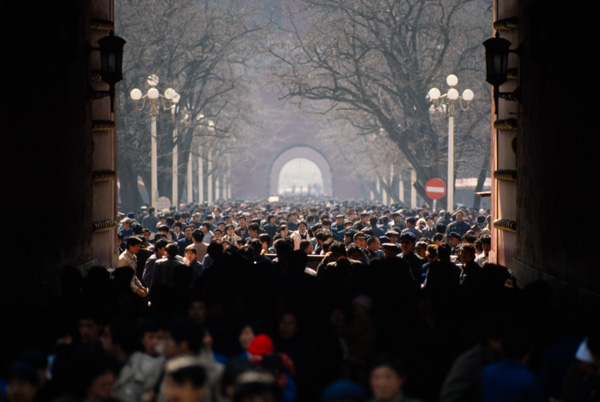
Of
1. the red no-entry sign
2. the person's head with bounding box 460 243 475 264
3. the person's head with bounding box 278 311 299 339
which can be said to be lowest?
the person's head with bounding box 278 311 299 339

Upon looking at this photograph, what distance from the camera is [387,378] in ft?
17.0

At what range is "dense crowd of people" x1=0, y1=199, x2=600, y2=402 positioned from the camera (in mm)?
5531

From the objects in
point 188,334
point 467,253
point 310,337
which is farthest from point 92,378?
point 467,253

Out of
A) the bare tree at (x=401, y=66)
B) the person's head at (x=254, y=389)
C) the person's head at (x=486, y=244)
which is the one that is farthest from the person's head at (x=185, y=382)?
the bare tree at (x=401, y=66)

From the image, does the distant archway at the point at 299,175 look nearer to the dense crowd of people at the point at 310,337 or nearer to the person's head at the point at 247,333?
the dense crowd of people at the point at 310,337

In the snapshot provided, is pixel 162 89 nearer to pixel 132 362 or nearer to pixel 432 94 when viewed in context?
pixel 432 94

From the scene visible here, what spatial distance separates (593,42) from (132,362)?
5535mm

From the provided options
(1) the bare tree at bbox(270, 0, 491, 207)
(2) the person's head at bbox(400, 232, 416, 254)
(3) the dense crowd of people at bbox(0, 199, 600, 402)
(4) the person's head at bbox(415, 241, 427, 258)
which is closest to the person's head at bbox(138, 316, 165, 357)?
(3) the dense crowd of people at bbox(0, 199, 600, 402)

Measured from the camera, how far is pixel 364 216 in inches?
984

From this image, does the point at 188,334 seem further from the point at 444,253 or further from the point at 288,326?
the point at 444,253

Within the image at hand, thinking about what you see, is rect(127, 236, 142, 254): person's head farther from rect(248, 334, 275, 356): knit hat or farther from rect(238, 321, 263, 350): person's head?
rect(248, 334, 275, 356): knit hat

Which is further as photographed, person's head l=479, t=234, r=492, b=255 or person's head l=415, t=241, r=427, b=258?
person's head l=479, t=234, r=492, b=255

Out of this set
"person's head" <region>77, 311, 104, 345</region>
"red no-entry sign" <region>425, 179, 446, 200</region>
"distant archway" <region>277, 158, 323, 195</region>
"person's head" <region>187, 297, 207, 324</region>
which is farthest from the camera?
"distant archway" <region>277, 158, 323, 195</region>

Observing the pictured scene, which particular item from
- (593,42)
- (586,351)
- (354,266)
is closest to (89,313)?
(586,351)
